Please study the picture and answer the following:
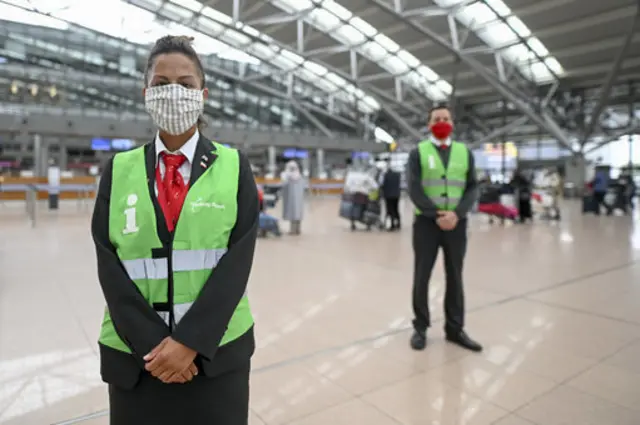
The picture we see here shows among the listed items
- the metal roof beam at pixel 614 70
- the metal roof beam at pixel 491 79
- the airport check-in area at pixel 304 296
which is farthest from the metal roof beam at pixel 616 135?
the airport check-in area at pixel 304 296

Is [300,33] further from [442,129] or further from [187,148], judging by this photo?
[187,148]

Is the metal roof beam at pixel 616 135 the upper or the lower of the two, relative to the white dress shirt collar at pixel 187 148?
upper

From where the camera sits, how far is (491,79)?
79.1 ft

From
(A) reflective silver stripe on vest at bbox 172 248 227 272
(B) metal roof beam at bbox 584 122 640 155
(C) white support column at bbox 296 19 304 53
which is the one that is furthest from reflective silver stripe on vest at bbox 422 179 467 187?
(B) metal roof beam at bbox 584 122 640 155

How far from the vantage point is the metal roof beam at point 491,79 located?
20.0m

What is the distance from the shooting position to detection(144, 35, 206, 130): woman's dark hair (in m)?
1.41

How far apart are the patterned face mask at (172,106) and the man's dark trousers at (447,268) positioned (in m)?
2.44

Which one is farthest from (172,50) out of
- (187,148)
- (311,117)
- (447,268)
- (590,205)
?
(311,117)

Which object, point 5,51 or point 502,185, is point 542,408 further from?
point 5,51

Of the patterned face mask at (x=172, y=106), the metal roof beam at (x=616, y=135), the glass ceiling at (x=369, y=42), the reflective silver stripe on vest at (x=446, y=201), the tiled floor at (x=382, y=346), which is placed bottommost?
the tiled floor at (x=382, y=346)

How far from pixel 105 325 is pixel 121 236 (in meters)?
0.29

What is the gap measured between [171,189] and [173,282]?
0.93 ft

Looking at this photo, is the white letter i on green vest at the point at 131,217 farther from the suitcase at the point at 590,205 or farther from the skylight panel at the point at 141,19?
the skylight panel at the point at 141,19

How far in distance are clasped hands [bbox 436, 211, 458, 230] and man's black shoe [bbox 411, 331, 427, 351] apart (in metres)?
0.85
